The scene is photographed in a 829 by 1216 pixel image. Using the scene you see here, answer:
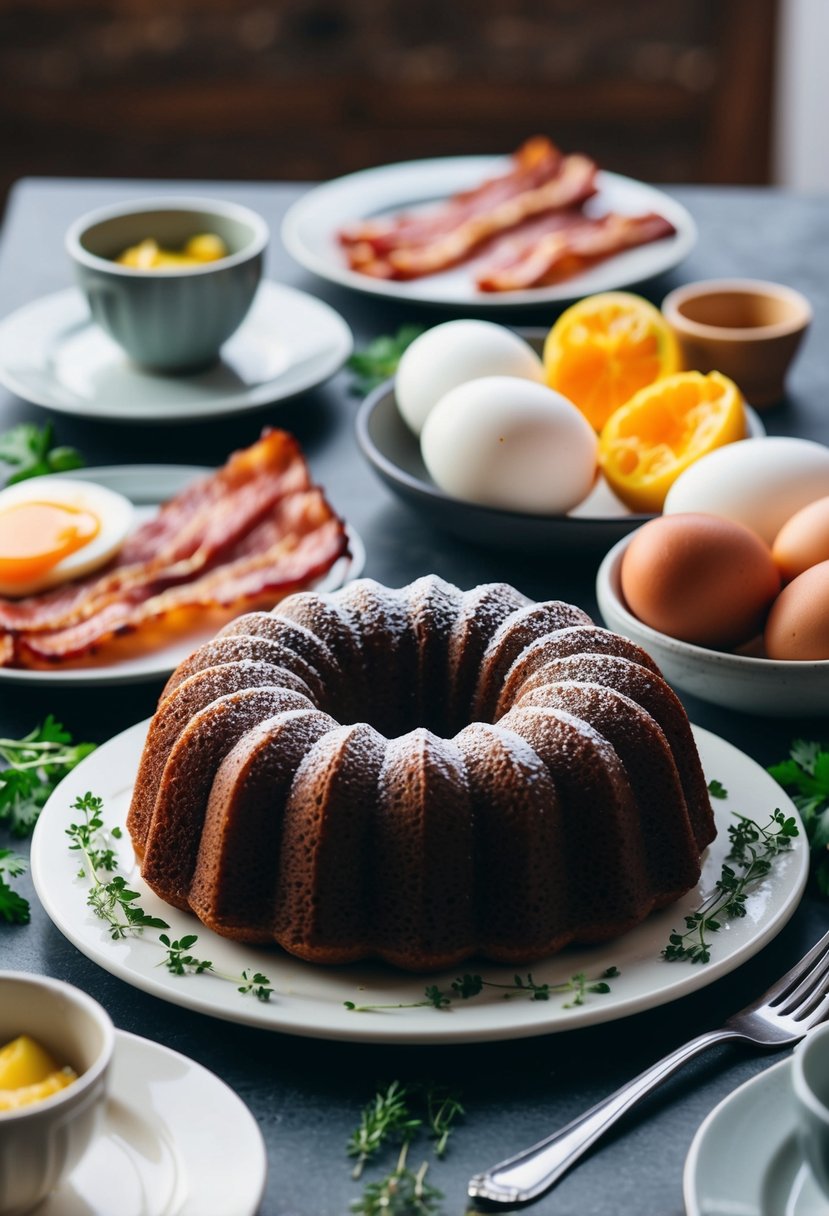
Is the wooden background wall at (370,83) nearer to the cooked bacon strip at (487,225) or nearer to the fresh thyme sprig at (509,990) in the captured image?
the cooked bacon strip at (487,225)

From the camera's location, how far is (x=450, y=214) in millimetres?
2752

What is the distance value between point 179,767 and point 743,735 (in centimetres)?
58

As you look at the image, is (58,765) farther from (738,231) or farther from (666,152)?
(666,152)

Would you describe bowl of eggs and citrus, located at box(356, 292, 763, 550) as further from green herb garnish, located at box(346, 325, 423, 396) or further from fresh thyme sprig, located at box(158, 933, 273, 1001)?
fresh thyme sprig, located at box(158, 933, 273, 1001)

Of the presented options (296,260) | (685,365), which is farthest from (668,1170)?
(296,260)

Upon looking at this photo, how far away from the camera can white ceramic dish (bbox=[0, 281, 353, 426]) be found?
2102 mm

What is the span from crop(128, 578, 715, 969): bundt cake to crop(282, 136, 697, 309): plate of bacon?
4.24 ft

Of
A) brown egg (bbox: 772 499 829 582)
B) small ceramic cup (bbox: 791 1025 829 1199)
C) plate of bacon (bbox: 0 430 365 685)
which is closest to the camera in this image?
small ceramic cup (bbox: 791 1025 829 1199)

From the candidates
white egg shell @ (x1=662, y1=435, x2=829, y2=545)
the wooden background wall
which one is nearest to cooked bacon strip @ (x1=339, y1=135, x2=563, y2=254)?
white egg shell @ (x1=662, y1=435, x2=829, y2=545)


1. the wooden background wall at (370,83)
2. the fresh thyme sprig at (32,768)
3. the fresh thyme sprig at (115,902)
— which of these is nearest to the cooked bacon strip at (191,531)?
the fresh thyme sprig at (32,768)

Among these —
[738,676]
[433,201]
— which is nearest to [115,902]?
[738,676]

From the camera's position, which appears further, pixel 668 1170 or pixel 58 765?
pixel 58 765

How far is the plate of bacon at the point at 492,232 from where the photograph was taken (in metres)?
2.46

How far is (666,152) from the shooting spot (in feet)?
15.6
